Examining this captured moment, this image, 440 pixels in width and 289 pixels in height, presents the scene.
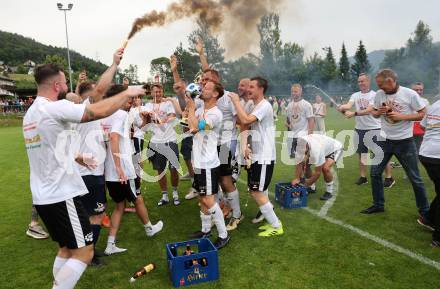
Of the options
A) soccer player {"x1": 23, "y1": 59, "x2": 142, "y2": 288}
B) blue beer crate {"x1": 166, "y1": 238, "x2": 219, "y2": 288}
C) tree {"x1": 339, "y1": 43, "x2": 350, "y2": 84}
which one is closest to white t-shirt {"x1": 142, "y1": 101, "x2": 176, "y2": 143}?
blue beer crate {"x1": 166, "y1": 238, "x2": 219, "y2": 288}

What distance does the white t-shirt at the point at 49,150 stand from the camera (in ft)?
11.5

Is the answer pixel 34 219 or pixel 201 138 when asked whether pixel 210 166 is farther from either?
pixel 34 219

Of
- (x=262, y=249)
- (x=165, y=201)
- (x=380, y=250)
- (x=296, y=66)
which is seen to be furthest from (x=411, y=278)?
(x=296, y=66)

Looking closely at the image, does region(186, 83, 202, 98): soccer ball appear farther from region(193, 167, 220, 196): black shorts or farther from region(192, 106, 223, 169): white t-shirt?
region(193, 167, 220, 196): black shorts

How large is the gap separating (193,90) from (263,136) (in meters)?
1.37

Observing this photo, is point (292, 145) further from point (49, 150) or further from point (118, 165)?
point (49, 150)

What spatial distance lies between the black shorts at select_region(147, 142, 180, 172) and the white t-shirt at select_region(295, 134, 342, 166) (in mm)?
3006

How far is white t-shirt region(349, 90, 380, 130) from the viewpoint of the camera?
29.6 feet

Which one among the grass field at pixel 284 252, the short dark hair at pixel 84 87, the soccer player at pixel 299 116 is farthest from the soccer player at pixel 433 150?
the short dark hair at pixel 84 87

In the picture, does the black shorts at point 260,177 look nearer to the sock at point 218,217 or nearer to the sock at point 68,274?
the sock at point 218,217

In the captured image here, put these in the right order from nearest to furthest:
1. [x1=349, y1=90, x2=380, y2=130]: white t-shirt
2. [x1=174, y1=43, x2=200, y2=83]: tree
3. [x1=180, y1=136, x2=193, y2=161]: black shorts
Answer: [x1=180, y1=136, x2=193, y2=161]: black shorts < [x1=349, y1=90, x2=380, y2=130]: white t-shirt < [x1=174, y1=43, x2=200, y2=83]: tree

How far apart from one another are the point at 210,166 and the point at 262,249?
5.00 feet

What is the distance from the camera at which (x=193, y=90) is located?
5.83 m

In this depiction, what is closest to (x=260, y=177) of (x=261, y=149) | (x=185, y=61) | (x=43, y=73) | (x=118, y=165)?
(x=261, y=149)
